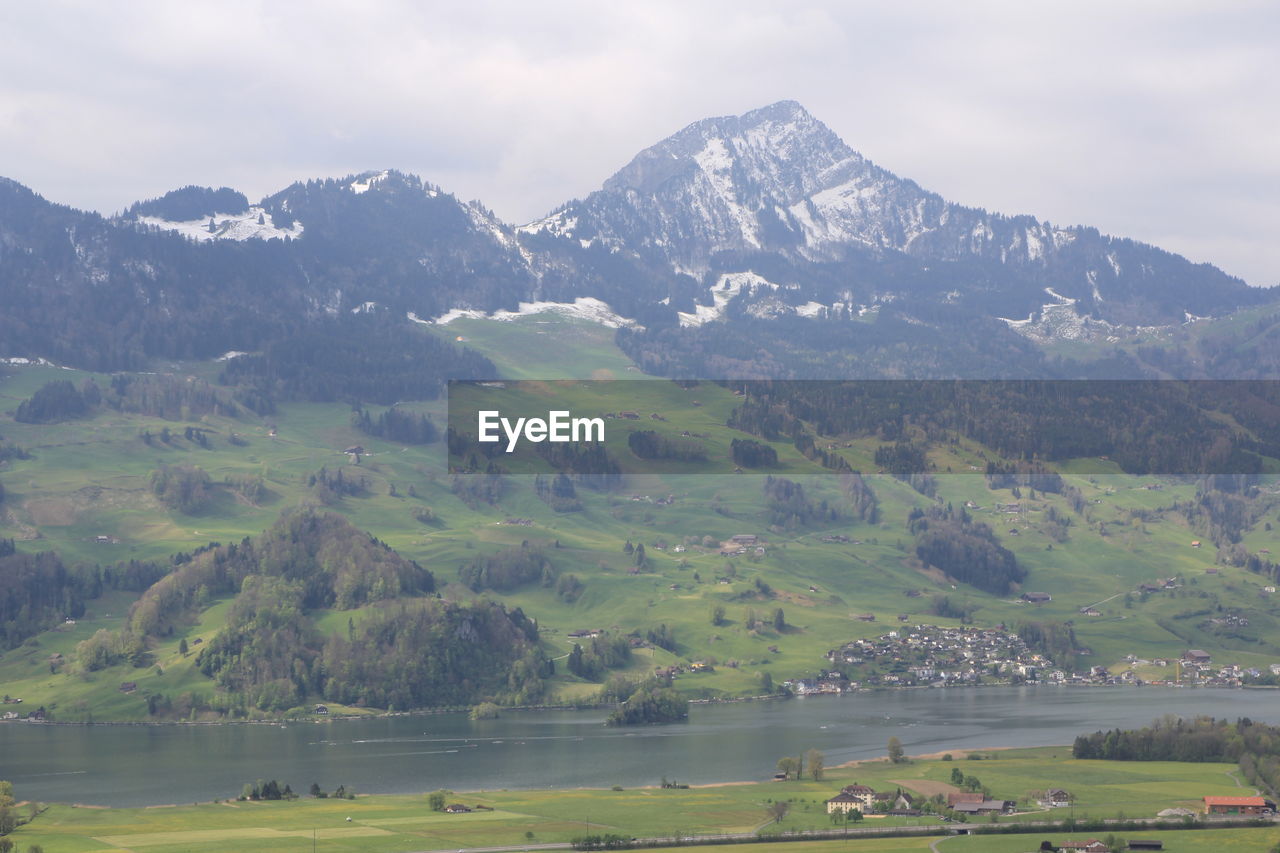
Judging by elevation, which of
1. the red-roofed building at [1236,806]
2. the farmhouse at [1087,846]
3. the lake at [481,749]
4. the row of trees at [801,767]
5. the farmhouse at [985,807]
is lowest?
the lake at [481,749]

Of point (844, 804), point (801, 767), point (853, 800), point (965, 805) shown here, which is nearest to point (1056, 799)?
point (965, 805)

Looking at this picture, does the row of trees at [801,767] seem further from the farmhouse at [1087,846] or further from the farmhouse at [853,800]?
the farmhouse at [1087,846]

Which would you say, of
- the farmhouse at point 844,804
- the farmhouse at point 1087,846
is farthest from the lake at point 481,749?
the farmhouse at point 1087,846

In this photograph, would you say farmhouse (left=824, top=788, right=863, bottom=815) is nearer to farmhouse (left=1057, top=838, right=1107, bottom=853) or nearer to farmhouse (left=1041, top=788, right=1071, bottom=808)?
farmhouse (left=1041, top=788, right=1071, bottom=808)

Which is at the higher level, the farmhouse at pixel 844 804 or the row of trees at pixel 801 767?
the farmhouse at pixel 844 804

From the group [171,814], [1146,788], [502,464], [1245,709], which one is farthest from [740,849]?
[1245,709]

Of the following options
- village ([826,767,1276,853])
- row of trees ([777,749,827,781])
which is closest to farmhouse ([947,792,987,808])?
village ([826,767,1276,853])
